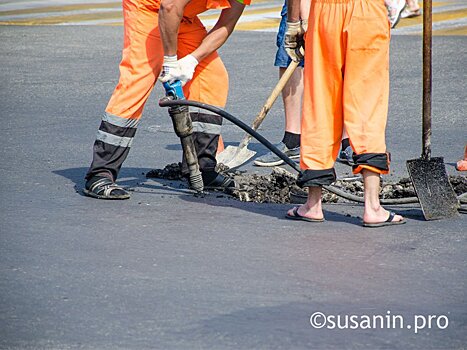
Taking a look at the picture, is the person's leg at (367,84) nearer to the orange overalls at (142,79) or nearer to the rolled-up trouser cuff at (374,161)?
the rolled-up trouser cuff at (374,161)

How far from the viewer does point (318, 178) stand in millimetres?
5648

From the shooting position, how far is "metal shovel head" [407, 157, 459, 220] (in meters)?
5.84

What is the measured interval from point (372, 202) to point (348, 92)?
59cm

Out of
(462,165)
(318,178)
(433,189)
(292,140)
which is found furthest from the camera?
(292,140)

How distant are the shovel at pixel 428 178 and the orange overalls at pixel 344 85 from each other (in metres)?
0.40

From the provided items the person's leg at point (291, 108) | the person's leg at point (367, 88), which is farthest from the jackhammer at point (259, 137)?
the person's leg at point (291, 108)

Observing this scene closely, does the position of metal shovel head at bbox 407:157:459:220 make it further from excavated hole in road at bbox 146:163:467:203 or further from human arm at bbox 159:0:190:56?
human arm at bbox 159:0:190:56

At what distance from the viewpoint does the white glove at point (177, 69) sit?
6.25 m

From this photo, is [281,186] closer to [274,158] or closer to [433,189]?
[274,158]

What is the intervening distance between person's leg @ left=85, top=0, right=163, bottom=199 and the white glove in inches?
6.0

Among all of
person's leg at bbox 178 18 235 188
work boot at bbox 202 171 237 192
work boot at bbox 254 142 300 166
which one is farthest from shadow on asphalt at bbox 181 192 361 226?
work boot at bbox 254 142 300 166

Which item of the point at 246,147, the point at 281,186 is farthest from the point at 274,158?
the point at 281,186

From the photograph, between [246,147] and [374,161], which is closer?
[374,161]

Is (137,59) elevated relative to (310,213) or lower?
elevated
